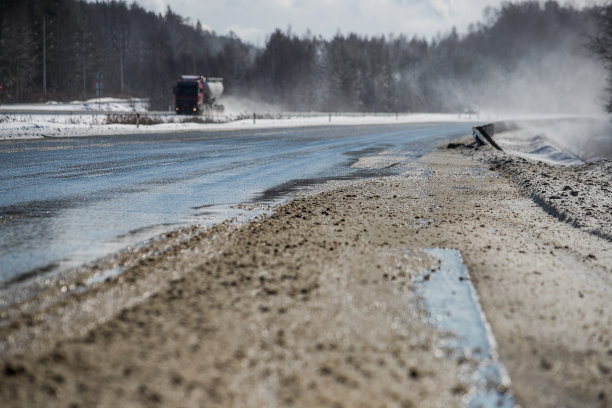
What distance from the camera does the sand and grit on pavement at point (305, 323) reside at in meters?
2.99

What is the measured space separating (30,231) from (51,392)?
4377 millimetres

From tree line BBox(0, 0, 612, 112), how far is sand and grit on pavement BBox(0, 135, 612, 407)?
43.2 metres

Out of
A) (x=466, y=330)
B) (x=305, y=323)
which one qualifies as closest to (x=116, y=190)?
(x=305, y=323)

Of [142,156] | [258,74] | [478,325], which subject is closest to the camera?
[478,325]

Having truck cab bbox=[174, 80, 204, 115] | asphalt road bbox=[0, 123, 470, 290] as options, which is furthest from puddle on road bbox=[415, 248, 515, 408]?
truck cab bbox=[174, 80, 204, 115]

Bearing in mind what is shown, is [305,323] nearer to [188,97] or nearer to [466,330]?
[466,330]

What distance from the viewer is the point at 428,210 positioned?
9.28 m

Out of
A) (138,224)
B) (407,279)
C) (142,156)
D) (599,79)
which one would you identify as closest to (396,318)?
(407,279)

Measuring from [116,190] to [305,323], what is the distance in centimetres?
746

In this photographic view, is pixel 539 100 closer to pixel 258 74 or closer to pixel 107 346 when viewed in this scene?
pixel 258 74

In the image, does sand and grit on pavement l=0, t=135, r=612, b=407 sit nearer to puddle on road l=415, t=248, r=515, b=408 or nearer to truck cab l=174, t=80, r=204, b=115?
puddle on road l=415, t=248, r=515, b=408

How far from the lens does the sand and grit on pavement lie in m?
2.99

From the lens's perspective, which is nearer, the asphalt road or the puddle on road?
the puddle on road

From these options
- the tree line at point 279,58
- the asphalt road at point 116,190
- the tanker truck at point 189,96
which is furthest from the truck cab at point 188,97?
the asphalt road at point 116,190
